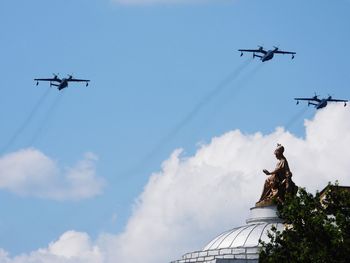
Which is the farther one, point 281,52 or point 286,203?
point 281,52

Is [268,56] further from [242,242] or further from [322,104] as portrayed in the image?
[242,242]

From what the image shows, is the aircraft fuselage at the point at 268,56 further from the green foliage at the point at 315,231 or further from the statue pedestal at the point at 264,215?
the green foliage at the point at 315,231

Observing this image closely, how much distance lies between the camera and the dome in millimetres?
131250

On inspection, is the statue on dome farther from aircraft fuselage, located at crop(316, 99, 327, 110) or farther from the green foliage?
aircraft fuselage, located at crop(316, 99, 327, 110)

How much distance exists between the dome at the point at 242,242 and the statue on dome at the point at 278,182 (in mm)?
1256

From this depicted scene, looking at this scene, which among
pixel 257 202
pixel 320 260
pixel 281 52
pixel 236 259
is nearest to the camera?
pixel 320 260

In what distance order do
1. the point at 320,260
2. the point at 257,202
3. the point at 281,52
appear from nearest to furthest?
the point at 320,260 → the point at 257,202 → the point at 281,52

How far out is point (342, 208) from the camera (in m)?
107

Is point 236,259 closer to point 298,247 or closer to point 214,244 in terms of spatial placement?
point 214,244

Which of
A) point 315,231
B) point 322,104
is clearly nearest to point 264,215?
point 315,231

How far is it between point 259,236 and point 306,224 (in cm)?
2717

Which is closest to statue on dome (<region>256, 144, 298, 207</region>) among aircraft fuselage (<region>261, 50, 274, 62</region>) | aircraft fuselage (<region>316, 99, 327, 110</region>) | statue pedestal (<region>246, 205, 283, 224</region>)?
statue pedestal (<region>246, 205, 283, 224</region>)

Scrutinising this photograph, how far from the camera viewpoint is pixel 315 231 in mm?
105688

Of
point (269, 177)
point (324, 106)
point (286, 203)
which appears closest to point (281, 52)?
point (324, 106)
